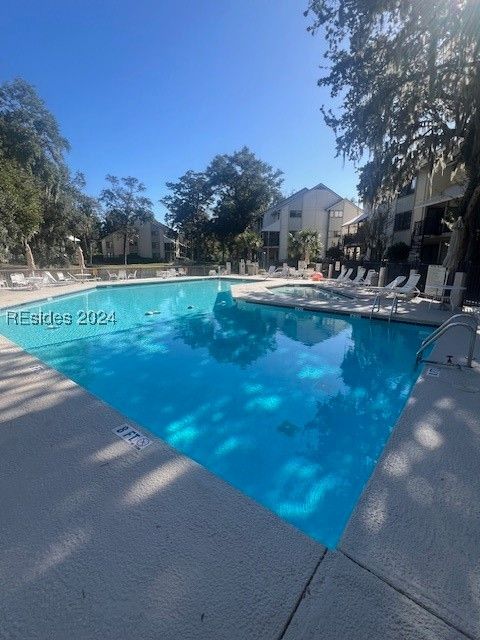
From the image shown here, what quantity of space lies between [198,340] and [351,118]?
10.3 m

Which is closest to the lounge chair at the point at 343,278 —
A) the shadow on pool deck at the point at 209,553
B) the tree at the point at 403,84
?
the tree at the point at 403,84

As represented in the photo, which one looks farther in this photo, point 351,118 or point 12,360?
point 351,118

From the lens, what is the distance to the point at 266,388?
532 centimetres

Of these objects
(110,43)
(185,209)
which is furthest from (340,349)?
(185,209)

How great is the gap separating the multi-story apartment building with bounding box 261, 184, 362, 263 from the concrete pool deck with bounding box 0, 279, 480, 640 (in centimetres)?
3283

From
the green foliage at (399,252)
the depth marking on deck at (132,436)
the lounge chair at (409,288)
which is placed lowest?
the depth marking on deck at (132,436)

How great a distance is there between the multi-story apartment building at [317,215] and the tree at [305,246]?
482 centimetres

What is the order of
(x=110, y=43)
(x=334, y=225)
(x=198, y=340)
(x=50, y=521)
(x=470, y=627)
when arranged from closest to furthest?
(x=470, y=627) → (x=50, y=521) → (x=198, y=340) → (x=110, y=43) → (x=334, y=225)

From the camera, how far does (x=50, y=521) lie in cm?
200

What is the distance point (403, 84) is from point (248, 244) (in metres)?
23.6

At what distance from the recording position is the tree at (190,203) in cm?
3817

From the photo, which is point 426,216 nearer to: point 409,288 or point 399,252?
point 399,252

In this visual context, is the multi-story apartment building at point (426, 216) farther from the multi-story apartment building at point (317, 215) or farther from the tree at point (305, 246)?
the multi-story apartment building at point (317, 215)

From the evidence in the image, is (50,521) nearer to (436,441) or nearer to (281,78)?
(436,441)
